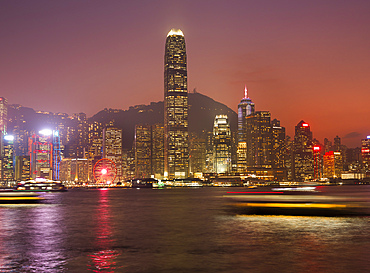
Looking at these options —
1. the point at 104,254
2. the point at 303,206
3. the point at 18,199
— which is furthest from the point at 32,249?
the point at 18,199

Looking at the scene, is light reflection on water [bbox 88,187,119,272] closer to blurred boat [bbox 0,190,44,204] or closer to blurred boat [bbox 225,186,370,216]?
blurred boat [bbox 225,186,370,216]

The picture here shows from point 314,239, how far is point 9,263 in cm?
1867

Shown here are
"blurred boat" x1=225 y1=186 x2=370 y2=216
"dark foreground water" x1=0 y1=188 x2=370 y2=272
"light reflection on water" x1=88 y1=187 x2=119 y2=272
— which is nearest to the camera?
"light reflection on water" x1=88 y1=187 x2=119 y2=272

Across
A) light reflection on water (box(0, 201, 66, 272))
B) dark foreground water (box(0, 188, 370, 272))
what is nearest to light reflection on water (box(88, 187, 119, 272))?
dark foreground water (box(0, 188, 370, 272))

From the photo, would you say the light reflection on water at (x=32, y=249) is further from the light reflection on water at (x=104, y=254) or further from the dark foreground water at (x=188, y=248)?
the light reflection on water at (x=104, y=254)

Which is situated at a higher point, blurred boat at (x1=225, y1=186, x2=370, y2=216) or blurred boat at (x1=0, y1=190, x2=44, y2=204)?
blurred boat at (x1=225, y1=186, x2=370, y2=216)

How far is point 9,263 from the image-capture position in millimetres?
20875

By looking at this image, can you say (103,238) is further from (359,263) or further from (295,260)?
(359,263)

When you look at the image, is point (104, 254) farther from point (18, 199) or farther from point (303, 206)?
point (18, 199)

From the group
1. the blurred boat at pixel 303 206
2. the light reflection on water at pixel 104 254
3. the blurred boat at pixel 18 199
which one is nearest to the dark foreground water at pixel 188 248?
the light reflection on water at pixel 104 254

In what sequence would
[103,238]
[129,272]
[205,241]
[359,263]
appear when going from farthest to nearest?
[103,238], [205,241], [359,263], [129,272]

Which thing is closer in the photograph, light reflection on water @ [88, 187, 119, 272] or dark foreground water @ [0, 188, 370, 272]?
light reflection on water @ [88, 187, 119, 272]

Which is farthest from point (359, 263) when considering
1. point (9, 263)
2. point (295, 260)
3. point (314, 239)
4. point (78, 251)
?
point (9, 263)

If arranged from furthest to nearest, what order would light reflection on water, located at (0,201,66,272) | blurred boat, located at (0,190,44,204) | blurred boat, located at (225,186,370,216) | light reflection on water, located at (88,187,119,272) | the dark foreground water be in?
1. blurred boat, located at (0,190,44,204)
2. blurred boat, located at (225,186,370,216)
3. light reflection on water, located at (0,201,66,272)
4. the dark foreground water
5. light reflection on water, located at (88,187,119,272)
